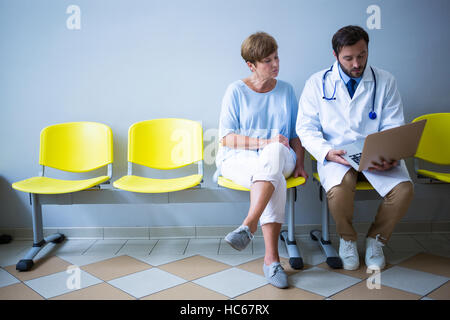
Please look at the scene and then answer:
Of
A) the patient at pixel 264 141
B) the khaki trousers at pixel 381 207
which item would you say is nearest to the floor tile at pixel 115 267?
the patient at pixel 264 141

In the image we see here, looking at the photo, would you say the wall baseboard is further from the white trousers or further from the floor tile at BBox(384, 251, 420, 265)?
the white trousers

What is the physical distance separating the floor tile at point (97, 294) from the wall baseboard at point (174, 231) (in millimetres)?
846

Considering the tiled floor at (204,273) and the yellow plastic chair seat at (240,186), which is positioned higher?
the yellow plastic chair seat at (240,186)

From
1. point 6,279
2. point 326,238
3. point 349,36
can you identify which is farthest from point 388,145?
point 6,279

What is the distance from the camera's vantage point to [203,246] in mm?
2549

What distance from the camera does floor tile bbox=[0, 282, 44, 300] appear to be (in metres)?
1.81

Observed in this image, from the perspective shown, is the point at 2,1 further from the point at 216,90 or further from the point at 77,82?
the point at 216,90

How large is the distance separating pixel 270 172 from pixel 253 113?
1.57 ft

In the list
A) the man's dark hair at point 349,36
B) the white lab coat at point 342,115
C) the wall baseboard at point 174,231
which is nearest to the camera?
the man's dark hair at point 349,36

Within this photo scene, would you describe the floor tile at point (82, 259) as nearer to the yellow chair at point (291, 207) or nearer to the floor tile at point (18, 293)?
the floor tile at point (18, 293)

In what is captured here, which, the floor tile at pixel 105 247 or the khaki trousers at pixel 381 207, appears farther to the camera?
the floor tile at pixel 105 247

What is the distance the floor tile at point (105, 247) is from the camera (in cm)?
246

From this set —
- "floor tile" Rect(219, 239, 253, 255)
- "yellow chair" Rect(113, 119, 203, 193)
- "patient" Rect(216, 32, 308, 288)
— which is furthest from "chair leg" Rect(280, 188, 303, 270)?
"yellow chair" Rect(113, 119, 203, 193)

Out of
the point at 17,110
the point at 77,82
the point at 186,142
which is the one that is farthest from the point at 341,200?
the point at 17,110
